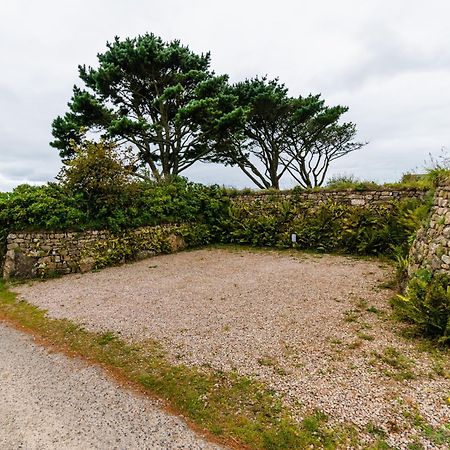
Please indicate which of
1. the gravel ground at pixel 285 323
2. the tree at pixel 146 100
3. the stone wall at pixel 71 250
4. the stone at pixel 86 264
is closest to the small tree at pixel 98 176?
the stone wall at pixel 71 250

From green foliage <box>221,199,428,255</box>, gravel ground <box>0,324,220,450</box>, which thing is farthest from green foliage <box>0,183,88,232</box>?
green foliage <box>221,199,428,255</box>

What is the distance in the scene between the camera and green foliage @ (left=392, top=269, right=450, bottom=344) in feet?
12.1

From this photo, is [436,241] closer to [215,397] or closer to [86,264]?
[215,397]

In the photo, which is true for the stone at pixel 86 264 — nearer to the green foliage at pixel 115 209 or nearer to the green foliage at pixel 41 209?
the green foliage at pixel 115 209

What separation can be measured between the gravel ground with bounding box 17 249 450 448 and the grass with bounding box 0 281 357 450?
0.56 ft

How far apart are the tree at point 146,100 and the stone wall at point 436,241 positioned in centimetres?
991

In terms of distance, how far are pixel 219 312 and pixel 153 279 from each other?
9.06 feet

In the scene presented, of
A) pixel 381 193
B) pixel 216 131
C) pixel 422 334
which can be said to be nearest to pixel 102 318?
pixel 422 334

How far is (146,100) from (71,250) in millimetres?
10607

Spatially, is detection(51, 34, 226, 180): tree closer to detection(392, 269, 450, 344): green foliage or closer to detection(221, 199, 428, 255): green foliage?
detection(221, 199, 428, 255): green foliage

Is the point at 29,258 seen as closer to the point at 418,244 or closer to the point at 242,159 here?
the point at 418,244

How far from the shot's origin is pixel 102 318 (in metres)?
4.94

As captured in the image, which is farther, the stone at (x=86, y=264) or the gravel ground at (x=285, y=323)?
the stone at (x=86, y=264)

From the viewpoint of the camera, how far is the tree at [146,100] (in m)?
12.8
